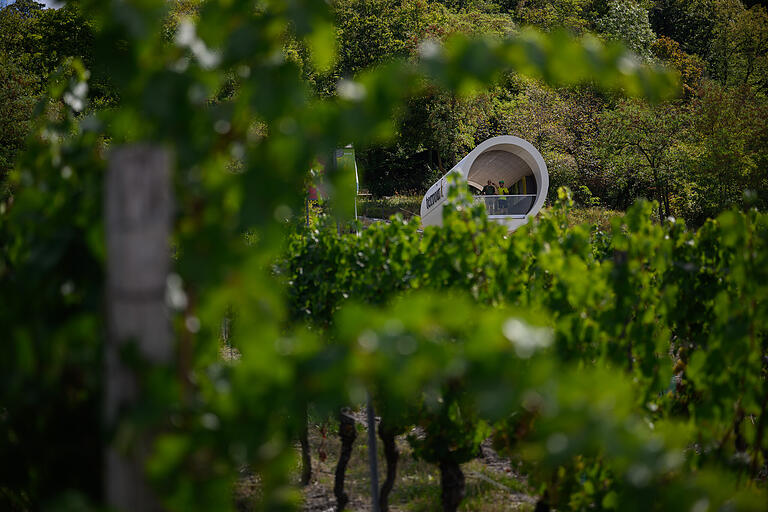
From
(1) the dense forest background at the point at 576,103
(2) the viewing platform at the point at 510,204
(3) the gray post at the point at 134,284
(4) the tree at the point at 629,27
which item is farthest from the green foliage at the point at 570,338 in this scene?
(4) the tree at the point at 629,27

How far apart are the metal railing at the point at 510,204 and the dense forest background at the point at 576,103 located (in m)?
6.63

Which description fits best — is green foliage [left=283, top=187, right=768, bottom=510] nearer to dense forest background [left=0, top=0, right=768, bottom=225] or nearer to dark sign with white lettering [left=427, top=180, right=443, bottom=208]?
dark sign with white lettering [left=427, top=180, right=443, bottom=208]

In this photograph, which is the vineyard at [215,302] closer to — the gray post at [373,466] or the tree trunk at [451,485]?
the gray post at [373,466]

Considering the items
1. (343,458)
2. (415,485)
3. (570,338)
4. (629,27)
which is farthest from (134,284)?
(629,27)

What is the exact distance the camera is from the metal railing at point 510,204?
21.2 m

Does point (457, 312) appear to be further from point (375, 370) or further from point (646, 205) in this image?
point (646, 205)

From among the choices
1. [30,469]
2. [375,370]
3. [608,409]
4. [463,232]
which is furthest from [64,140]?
[463,232]

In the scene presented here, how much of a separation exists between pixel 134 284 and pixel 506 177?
25936 mm

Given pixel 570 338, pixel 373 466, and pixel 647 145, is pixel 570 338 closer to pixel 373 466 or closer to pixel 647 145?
pixel 373 466

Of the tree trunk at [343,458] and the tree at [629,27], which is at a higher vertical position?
the tree at [629,27]

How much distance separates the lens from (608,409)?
0.94 m

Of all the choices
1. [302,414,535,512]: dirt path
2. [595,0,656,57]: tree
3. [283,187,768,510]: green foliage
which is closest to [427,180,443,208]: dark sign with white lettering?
[302,414,535,512]: dirt path

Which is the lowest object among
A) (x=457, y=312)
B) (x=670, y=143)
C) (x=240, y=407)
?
(x=240, y=407)

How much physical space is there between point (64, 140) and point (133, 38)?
91 cm
